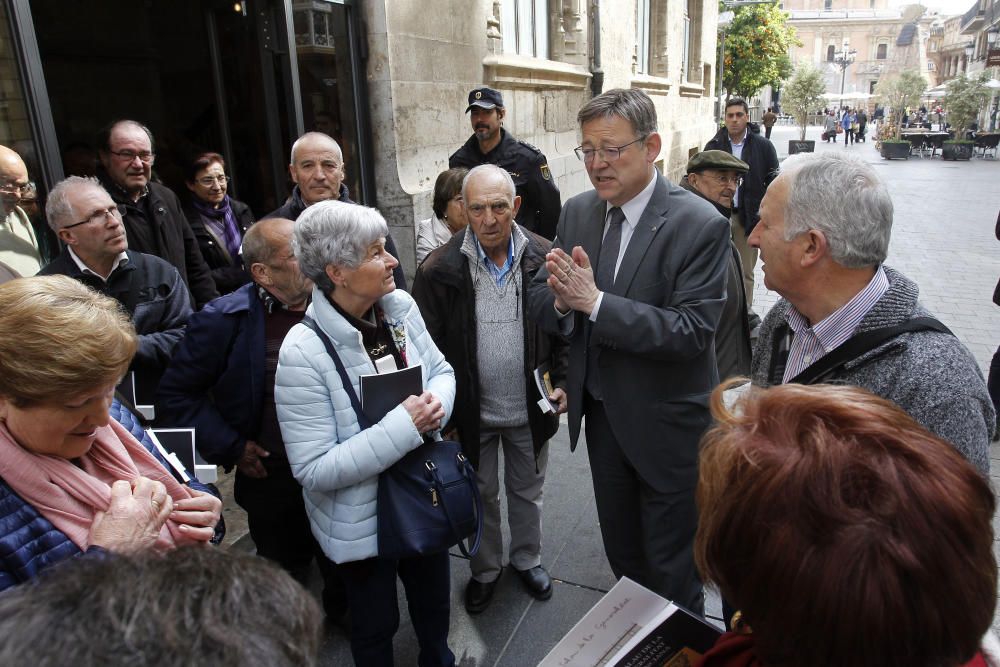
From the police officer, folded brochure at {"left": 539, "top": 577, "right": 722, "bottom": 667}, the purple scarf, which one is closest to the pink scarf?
folded brochure at {"left": 539, "top": 577, "right": 722, "bottom": 667}

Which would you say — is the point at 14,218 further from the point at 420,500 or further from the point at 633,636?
the point at 633,636

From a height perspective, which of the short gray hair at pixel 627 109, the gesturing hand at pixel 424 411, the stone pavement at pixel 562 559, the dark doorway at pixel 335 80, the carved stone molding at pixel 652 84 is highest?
the carved stone molding at pixel 652 84

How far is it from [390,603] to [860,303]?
1.73m

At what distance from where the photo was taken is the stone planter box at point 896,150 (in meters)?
26.3

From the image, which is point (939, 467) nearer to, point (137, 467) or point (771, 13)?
point (137, 467)

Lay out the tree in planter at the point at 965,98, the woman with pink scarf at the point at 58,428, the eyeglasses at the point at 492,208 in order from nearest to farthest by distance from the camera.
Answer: the woman with pink scarf at the point at 58,428, the eyeglasses at the point at 492,208, the tree in planter at the point at 965,98

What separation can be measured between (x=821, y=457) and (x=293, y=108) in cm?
489

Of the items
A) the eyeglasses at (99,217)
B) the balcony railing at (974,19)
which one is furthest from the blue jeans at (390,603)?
the balcony railing at (974,19)

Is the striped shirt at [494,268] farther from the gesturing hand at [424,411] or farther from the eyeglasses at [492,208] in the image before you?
the gesturing hand at [424,411]

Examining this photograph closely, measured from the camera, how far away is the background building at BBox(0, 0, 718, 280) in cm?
487

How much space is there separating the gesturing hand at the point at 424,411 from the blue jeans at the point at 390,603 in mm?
498

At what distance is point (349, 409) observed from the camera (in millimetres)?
2086

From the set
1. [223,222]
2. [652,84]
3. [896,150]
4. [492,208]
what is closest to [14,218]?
[223,222]

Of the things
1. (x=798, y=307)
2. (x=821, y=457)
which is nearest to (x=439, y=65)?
(x=798, y=307)
